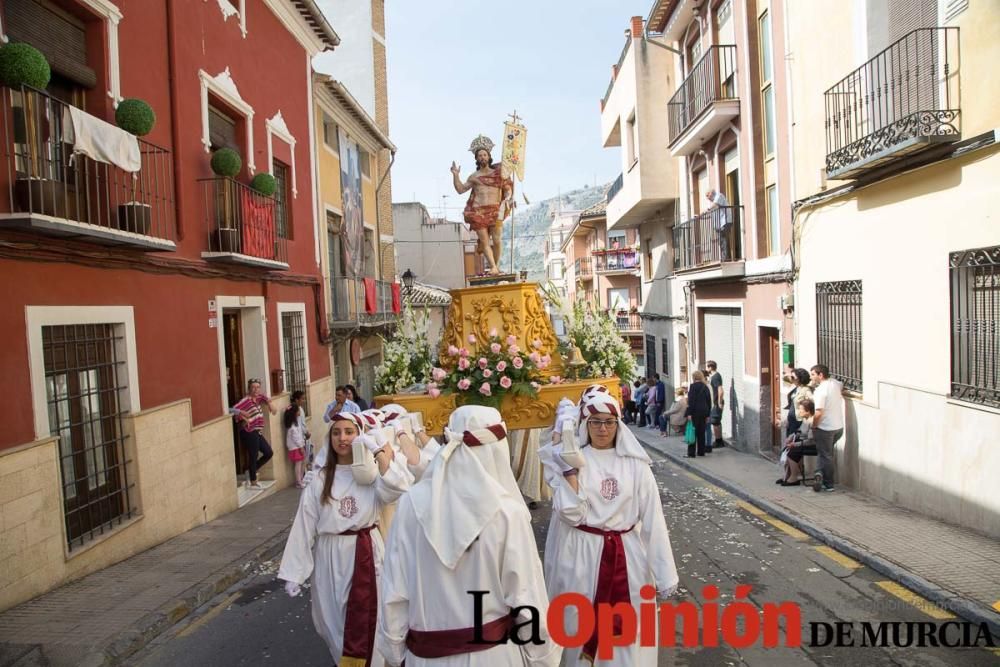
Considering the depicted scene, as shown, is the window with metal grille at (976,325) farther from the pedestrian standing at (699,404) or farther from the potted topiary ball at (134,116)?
the potted topiary ball at (134,116)

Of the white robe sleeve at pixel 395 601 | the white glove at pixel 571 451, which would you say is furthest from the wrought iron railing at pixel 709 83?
the white robe sleeve at pixel 395 601

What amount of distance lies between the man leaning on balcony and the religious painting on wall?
8.90 m

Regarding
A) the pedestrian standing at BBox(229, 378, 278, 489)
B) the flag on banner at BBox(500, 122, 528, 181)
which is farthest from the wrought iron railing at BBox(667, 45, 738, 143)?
the pedestrian standing at BBox(229, 378, 278, 489)

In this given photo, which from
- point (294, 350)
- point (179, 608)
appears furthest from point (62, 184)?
point (294, 350)

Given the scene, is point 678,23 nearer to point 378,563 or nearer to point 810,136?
point 810,136

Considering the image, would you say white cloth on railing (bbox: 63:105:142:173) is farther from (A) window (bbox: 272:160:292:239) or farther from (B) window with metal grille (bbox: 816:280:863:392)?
(B) window with metal grille (bbox: 816:280:863:392)

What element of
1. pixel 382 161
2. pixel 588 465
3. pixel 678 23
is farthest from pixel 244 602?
pixel 382 161

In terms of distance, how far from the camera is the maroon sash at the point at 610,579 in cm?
434

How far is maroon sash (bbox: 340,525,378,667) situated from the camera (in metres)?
4.52

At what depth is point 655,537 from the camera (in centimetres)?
434

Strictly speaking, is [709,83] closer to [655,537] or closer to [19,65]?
[19,65]

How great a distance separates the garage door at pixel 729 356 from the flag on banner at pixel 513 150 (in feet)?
28.3

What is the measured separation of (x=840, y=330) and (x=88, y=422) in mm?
9606

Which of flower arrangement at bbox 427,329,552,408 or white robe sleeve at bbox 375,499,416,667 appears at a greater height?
flower arrangement at bbox 427,329,552,408
